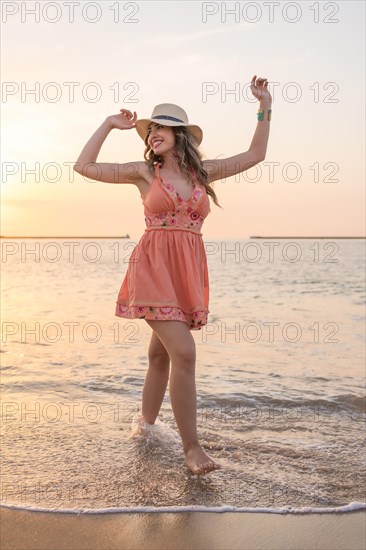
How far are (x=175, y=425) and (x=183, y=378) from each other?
1.05m

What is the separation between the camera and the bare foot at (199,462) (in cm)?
367

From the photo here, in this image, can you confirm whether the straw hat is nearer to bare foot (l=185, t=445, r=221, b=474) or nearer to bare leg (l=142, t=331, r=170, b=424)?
bare leg (l=142, t=331, r=170, b=424)

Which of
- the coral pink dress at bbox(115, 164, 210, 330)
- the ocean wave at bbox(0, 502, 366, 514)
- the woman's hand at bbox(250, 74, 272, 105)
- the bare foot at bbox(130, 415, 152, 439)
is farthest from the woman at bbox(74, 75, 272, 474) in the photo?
the bare foot at bbox(130, 415, 152, 439)

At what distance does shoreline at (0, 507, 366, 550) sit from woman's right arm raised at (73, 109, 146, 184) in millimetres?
1773

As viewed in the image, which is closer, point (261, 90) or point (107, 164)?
point (107, 164)

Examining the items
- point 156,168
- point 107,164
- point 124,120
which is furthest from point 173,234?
point 124,120

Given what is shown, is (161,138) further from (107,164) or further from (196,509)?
(196,509)

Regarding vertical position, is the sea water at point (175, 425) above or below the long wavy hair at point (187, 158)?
below

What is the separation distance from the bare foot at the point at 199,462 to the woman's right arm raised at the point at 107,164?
152 cm

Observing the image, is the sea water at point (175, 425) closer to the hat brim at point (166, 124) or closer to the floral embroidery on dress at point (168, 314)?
the floral embroidery on dress at point (168, 314)

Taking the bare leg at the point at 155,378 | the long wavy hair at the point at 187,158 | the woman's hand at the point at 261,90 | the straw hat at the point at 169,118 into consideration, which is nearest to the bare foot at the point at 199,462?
the bare leg at the point at 155,378

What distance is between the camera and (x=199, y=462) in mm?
3705

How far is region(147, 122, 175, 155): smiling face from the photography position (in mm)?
3977

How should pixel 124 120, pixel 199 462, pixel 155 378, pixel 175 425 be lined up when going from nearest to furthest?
1. pixel 199 462
2. pixel 124 120
3. pixel 155 378
4. pixel 175 425
